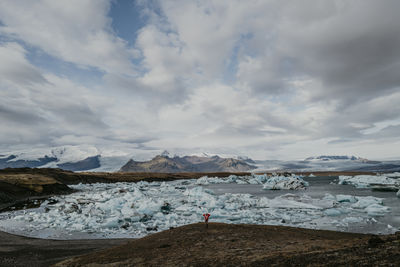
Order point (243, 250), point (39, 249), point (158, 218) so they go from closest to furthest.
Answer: point (243, 250) → point (39, 249) → point (158, 218)

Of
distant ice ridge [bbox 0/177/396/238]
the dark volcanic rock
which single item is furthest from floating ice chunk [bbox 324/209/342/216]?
the dark volcanic rock

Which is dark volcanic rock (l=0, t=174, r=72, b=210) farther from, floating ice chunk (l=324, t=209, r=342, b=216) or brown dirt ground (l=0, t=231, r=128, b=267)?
floating ice chunk (l=324, t=209, r=342, b=216)

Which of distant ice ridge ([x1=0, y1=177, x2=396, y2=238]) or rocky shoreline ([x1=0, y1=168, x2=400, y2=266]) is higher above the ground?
rocky shoreline ([x1=0, y1=168, x2=400, y2=266])

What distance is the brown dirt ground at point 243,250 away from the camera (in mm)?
7097

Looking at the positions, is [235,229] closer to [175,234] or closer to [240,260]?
[175,234]

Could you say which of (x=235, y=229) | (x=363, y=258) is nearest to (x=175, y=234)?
(x=235, y=229)

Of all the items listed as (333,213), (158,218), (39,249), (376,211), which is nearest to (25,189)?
(158,218)

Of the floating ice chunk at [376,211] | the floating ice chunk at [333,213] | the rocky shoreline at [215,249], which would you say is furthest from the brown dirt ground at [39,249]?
the floating ice chunk at [376,211]

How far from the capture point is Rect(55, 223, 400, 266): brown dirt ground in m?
7.10

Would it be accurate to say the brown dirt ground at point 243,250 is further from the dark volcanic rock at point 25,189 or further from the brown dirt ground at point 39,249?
the dark volcanic rock at point 25,189

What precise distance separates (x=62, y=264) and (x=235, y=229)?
9.25 meters

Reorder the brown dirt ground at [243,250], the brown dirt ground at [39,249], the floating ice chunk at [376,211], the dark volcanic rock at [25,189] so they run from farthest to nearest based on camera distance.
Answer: the dark volcanic rock at [25,189], the floating ice chunk at [376,211], the brown dirt ground at [39,249], the brown dirt ground at [243,250]

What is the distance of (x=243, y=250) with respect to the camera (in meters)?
10.1

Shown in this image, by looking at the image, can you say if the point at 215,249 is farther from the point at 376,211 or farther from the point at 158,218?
the point at 376,211
